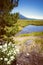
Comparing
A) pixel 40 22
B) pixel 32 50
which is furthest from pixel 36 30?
pixel 32 50

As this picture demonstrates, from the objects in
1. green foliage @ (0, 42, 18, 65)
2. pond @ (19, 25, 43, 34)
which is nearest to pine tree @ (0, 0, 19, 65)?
pond @ (19, 25, 43, 34)

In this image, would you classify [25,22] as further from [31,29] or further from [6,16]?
[6,16]

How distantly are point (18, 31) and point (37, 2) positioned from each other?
58cm

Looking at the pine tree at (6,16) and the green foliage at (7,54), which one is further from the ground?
the pine tree at (6,16)

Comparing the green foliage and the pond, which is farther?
the pond

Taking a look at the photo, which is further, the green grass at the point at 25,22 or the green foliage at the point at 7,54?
the green grass at the point at 25,22

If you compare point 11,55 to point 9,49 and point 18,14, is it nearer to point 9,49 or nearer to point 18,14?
point 9,49

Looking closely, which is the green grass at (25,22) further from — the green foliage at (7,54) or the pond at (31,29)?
the green foliage at (7,54)

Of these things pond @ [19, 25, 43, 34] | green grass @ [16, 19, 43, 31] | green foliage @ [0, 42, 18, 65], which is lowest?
green foliage @ [0, 42, 18, 65]

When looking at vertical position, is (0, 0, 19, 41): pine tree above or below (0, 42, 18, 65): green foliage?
above

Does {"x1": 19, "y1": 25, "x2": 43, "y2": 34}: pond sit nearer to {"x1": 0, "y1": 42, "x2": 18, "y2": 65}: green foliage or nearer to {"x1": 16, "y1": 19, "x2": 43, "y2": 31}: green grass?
{"x1": 16, "y1": 19, "x2": 43, "y2": 31}: green grass

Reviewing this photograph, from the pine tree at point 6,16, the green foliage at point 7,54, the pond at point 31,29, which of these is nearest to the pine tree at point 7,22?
the pine tree at point 6,16

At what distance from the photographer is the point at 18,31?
2.97 metres

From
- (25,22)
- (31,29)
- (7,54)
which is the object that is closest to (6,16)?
(25,22)
